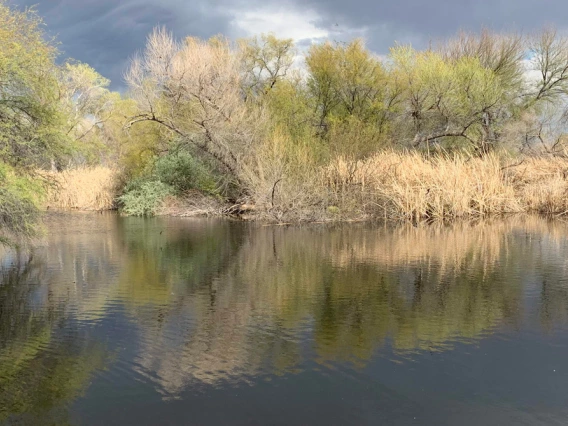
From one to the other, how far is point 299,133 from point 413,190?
7377 millimetres

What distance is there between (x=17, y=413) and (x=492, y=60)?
3791cm

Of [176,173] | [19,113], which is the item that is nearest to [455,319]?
[19,113]

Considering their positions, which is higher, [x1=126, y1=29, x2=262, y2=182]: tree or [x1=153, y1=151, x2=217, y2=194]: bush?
[x1=126, y1=29, x2=262, y2=182]: tree

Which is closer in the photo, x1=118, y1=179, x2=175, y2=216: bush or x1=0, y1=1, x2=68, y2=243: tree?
x1=0, y1=1, x2=68, y2=243: tree

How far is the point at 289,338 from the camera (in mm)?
6324

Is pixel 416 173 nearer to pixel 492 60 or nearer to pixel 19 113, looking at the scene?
pixel 19 113

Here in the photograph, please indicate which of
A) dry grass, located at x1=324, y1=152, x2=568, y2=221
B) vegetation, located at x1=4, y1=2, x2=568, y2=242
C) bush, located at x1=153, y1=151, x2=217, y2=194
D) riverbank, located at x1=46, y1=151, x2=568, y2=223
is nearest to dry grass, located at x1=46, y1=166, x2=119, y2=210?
vegetation, located at x1=4, y1=2, x2=568, y2=242

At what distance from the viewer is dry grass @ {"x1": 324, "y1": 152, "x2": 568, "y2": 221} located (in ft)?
62.0

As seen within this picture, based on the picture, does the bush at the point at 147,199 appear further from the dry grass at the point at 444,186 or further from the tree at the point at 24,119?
the tree at the point at 24,119

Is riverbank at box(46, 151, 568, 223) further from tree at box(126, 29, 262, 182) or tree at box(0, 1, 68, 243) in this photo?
tree at box(0, 1, 68, 243)

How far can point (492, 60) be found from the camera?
36.3 metres

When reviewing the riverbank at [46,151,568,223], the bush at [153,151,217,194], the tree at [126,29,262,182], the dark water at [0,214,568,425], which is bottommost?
the dark water at [0,214,568,425]

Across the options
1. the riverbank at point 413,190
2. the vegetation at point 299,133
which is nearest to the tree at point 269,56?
the vegetation at point 299,133

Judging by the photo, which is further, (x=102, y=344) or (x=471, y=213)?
(x=471, y=213)
